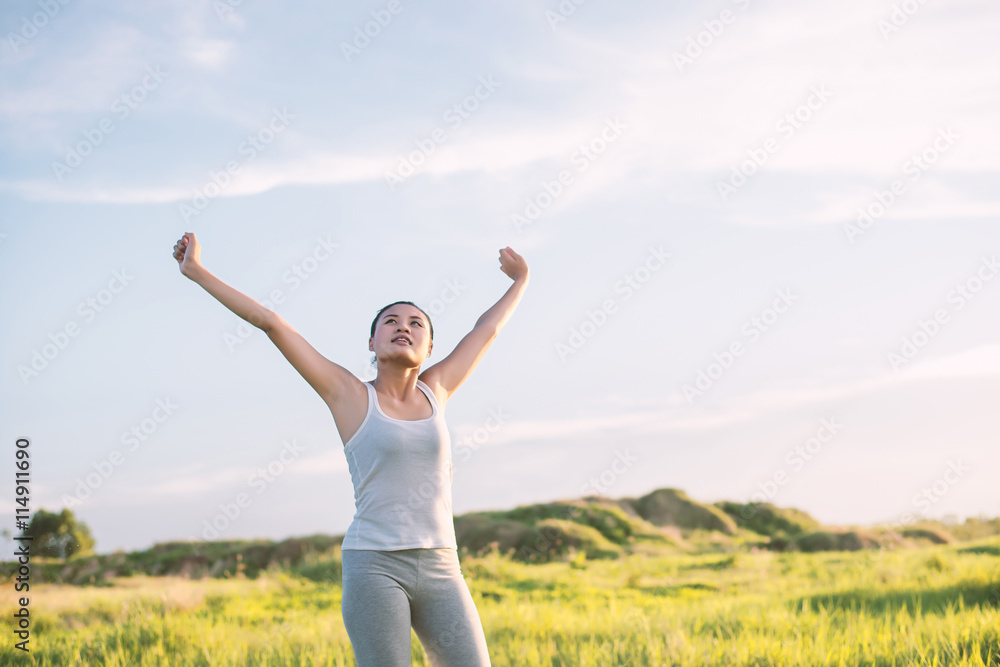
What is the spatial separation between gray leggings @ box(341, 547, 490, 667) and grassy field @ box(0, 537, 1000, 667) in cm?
313

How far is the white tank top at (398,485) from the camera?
321cm

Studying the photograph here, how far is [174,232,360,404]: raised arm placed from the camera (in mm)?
3393

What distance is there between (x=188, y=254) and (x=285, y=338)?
0.62 meters

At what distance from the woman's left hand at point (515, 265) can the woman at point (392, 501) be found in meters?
1.18

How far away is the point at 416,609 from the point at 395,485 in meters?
0.53

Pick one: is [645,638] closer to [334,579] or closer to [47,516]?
[334,579]

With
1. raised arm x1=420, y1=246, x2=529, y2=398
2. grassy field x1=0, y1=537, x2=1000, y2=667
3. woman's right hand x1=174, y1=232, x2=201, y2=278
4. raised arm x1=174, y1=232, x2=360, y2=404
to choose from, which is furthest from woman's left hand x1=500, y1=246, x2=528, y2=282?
grassy field x1=0, y1=537, x2=1000, y2=667

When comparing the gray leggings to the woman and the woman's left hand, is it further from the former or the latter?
the woman's left hand

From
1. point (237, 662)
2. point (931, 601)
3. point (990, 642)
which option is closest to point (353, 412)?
point (237, 662)

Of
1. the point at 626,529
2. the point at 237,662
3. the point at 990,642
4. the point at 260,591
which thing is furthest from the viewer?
the point at 626,529

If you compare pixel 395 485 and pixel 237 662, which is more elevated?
pixel 395 485

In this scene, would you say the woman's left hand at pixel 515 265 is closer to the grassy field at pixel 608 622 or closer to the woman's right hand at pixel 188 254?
the woman's right hand at pixel 188 254

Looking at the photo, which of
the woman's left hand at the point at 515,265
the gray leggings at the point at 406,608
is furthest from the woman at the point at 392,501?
the woman's left hand at the point at 515,265

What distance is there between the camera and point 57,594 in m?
9.89
